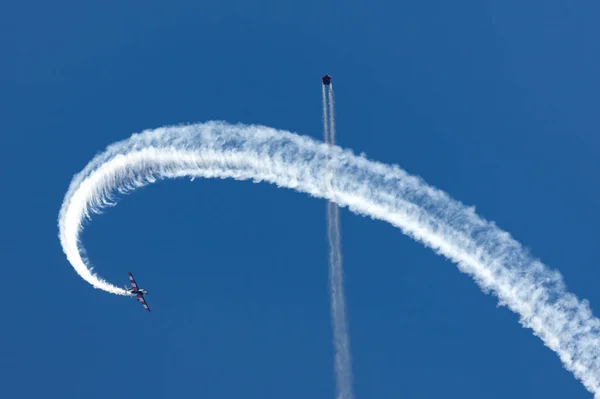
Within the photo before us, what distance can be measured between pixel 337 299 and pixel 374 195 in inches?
367

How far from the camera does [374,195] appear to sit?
6494 cm

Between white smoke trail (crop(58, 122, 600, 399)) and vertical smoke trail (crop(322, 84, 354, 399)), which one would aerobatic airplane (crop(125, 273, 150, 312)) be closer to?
white smoke trail (crop(58, 122, 600, 399))

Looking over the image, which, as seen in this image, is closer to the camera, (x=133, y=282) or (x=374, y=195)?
(x=374, y=195)

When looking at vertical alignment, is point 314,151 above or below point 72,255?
above

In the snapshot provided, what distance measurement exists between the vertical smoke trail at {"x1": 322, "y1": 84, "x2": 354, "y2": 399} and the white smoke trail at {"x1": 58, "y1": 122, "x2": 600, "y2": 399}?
3563 millimetres

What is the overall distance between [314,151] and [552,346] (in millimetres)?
18054

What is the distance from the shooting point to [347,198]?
65.1 metres

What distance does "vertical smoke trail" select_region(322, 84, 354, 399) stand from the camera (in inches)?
2753

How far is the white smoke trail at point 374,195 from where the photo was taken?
212 feet

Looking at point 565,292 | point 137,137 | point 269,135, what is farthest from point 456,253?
point 137,137

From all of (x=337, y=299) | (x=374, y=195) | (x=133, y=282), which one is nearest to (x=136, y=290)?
(x=133, y=282)

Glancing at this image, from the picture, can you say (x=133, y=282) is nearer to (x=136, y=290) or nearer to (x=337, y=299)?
(x=136, y=290)

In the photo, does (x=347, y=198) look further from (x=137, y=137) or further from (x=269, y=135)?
→ (x=137, y=137)

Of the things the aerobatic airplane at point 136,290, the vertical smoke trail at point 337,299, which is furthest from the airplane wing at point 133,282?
the vertical smoke trail at point 337,299
